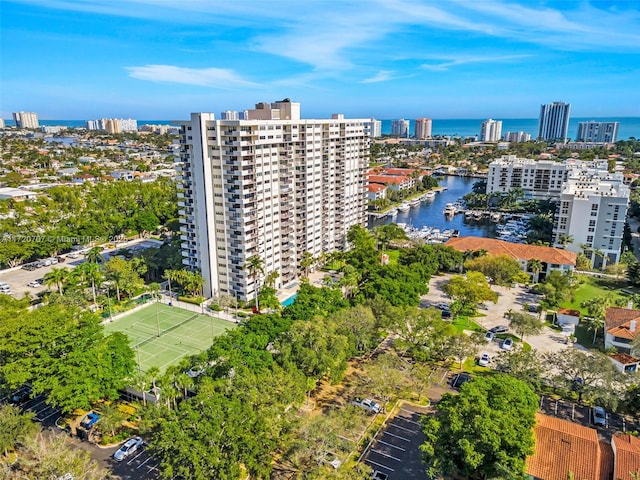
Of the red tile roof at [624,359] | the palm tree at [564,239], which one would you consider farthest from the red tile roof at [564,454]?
the palm tree at [564,239]

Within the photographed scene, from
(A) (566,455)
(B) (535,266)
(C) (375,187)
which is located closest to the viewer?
(A) (566,455)

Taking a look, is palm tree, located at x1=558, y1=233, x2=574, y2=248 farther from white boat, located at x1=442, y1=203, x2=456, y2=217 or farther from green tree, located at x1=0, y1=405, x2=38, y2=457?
green tree, located at x1=0, y1=405, x2=38, y2=457

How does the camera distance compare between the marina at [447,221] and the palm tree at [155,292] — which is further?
the marina at [447,221]

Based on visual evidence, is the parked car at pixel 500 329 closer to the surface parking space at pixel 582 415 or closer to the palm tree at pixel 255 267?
the surface parking space at pixel 582 415

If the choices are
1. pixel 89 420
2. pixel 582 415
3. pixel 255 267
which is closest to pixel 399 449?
pixel 582 415

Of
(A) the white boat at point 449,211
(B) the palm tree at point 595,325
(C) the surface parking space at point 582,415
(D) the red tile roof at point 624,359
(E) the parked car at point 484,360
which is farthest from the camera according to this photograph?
(A) the white boat at point 449,211

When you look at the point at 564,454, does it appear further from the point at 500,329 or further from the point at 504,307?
the point at 504,307
